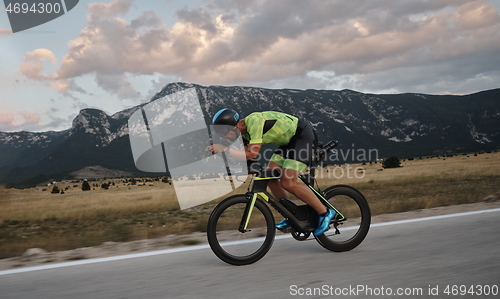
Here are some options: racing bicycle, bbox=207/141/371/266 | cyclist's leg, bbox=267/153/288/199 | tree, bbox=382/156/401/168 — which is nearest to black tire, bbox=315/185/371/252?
racing bicycle, bbox=207/141/371/266

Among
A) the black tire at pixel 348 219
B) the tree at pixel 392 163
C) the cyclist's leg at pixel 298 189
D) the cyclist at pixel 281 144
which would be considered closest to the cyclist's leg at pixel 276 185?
A: the cyclist at pixel 281 144

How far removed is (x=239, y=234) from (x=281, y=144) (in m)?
1.20

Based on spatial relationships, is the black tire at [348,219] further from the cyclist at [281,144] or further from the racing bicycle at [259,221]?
the cyclist at [281,144]

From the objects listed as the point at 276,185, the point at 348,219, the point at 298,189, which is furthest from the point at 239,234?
the point at 348,219

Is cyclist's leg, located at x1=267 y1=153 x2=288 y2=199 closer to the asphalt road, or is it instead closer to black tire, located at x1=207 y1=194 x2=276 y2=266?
black tire, located at x1=207 y1=194 x2=276 y2=266

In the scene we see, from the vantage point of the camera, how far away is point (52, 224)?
10.4 m

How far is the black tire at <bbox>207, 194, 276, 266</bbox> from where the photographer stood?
4.26 m

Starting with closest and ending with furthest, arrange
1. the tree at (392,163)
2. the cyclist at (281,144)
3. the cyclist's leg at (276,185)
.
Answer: the cyclist at (281,144) → the cyclist's leg at (276,185) → the tree at (392,163)

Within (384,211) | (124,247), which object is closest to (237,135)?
(124,247)

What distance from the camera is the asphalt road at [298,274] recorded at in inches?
132

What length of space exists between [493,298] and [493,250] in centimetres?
161

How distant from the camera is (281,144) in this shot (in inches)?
183

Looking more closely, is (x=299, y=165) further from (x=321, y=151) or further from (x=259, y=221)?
(x=259, y=221)

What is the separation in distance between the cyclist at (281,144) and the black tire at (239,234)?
0.83 ft
